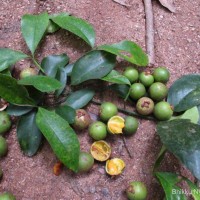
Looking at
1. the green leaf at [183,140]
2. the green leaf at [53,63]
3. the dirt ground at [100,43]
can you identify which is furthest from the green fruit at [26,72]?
the green leaf at [183,140]

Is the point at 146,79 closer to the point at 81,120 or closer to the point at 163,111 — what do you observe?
the point at 163,111

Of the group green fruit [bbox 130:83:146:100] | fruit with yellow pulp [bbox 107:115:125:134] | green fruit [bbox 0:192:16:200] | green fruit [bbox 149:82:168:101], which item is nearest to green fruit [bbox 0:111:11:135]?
green fruit [bbox 0:192:16:200]

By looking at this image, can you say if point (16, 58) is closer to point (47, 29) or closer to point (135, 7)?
point (47, 29)

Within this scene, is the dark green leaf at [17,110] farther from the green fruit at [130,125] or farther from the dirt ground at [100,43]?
the green fruit at [130,125]

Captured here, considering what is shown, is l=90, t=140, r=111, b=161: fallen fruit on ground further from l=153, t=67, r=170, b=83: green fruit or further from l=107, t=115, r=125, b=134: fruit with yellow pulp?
l=153, t=67, r=170, b=83: green fruit

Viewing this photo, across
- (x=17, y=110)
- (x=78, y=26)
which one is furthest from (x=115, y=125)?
(x=78, y=26)

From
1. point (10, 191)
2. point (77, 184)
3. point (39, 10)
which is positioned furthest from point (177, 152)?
point (39, 10)

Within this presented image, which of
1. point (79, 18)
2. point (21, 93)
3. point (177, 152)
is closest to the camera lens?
point (177, 152)
